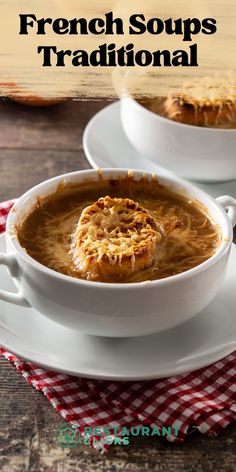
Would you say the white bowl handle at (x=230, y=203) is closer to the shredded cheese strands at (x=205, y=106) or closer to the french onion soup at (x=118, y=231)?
the french onion soup at (x=118, y=231)

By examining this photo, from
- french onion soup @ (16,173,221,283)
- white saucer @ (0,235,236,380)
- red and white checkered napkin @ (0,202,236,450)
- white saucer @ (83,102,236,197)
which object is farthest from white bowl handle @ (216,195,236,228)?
white saucer @ (83,102,236,197)

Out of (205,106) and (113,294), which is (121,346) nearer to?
(113,294)

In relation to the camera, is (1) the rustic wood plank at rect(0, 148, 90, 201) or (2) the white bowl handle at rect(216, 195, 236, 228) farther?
(1) the rustic wood plank at rect(0, 148, 90, 201)

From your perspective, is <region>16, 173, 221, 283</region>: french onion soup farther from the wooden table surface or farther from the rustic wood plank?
the rustic wood plank

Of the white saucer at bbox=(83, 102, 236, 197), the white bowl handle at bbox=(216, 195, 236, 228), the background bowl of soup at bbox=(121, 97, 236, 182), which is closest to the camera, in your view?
the white bowl handle at bbox=(216, 195, 236, 228)

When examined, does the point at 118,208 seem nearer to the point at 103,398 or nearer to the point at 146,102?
the point at 103,398

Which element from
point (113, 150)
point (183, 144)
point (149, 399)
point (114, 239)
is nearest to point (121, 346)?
point (149, 399)

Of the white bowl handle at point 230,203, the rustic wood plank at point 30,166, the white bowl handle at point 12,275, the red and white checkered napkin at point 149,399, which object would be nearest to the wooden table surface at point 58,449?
the red and white checkered napkin at point 149,399

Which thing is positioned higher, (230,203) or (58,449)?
(230,203)
